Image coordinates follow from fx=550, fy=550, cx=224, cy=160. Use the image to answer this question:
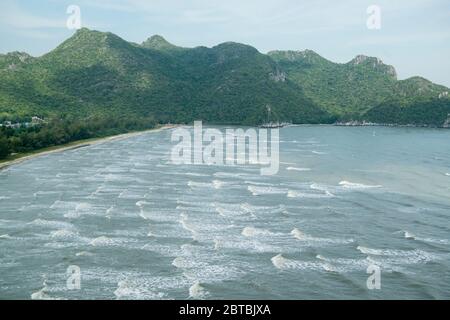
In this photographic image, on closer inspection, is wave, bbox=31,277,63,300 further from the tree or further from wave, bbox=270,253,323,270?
the tree

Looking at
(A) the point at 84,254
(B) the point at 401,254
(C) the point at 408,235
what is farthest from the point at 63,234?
(C) the point at 408,235

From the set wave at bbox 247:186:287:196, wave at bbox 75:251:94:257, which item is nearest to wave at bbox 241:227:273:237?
wave at bbox 75:251:94:257

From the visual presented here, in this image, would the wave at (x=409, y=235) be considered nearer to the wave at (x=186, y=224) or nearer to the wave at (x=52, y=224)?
the wave at (x=186, y=224)

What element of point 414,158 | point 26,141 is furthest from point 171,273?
point 414,158

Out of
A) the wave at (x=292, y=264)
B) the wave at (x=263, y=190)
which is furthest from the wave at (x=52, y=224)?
the wave at (x=263, y=190)

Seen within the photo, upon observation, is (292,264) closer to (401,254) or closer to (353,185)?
(401,254)
